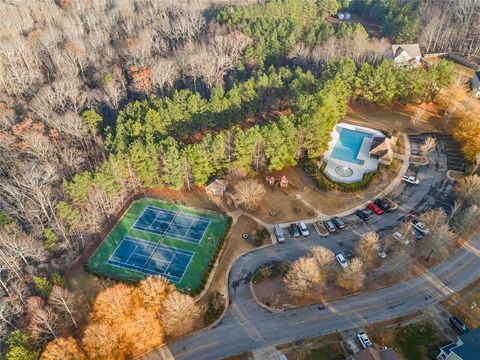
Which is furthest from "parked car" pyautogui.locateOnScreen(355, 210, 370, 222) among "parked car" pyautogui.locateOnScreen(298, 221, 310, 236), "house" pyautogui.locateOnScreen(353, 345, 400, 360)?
"house" pyautogui.locateOnScreen(353, 345, 400, 360)

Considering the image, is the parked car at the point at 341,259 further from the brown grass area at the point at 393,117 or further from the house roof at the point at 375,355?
the brown grass area at the point at 393,117

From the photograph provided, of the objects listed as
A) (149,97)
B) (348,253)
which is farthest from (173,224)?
(149,97)

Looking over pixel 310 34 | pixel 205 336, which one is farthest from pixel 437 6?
pixel 205 336

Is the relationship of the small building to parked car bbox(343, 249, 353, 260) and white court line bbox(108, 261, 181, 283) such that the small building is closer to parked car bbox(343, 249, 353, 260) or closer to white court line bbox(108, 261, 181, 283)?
white court line bbox(108, 261, 181, 283)

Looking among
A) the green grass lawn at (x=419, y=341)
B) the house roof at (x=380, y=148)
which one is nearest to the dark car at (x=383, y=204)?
the house roof at (x=380, y=148)

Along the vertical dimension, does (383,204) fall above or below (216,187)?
above

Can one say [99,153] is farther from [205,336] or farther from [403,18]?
[403,18]

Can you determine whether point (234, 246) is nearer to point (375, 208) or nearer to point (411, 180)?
point (375, 208)
